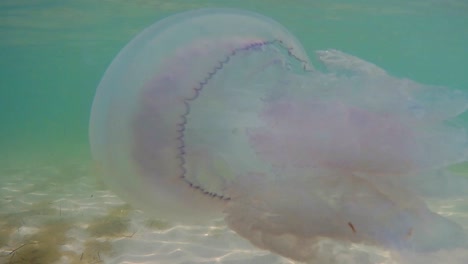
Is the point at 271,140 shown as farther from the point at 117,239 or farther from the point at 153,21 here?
the point at 153,21

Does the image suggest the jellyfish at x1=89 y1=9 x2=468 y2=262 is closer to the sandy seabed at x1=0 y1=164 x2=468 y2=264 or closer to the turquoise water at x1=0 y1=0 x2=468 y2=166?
the sandy seabed at x1=0 y1=164 x2=468 y2=264

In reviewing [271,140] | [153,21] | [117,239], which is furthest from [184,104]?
[153,21]

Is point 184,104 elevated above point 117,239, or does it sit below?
above

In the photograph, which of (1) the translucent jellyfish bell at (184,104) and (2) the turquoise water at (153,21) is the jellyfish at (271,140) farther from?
(2) the turquoise water at (153,21)

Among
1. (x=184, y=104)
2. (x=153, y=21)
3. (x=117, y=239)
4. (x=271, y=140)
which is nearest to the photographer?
(x=184, y=104)

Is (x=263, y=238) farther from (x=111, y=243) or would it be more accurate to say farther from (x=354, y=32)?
(x=354, y=32)

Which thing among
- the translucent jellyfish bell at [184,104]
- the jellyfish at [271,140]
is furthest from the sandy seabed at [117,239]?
the translucent jellyfish bell at [184,104]

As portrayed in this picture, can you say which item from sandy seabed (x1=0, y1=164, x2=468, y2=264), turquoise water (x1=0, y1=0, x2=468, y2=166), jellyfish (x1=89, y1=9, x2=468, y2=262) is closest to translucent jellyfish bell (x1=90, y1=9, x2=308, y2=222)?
jellyfish (x1=89, y1=9, x2=468, y2=262)
